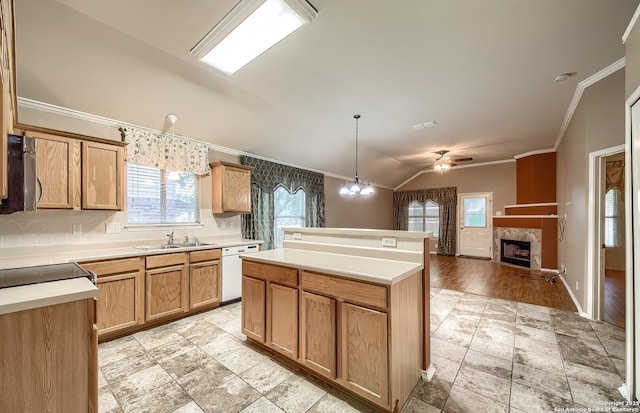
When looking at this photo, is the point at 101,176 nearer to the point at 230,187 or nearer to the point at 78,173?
the point at 78,173

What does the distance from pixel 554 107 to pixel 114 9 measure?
5.56 meters

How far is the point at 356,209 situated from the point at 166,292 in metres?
5.84

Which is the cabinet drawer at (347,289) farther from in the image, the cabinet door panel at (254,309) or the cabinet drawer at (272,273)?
the cabinet door panel at (254,309)

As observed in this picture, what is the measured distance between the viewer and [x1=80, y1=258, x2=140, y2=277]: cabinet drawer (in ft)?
8.38

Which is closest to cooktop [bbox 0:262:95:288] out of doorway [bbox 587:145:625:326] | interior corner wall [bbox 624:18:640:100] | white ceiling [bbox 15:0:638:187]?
white ceiling [bbox 15:0:638:187]

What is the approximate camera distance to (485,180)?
7.71 m

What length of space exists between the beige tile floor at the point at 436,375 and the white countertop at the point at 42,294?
103 cm

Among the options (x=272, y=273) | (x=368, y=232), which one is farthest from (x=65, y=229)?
(x=368, y=232)

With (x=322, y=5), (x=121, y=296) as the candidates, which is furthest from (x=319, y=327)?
(x=322, y=5)

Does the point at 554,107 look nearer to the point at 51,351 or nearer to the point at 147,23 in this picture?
the point at 147,23

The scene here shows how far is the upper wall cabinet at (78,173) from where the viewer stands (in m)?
2.51

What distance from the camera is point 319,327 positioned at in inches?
77.0

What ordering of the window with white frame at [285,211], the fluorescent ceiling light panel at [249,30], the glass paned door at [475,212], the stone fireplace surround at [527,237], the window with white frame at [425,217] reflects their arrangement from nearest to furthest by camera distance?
the fluorescent ceiling light panel at [249,30] → the window with white frame at [285,211] → the stone fireplace surround at [527,237] → the glass paned door at [475,212] → the window with white frame at [425,217]

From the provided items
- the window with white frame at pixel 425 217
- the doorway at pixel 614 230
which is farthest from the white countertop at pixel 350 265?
the window with white frame at pixel 425 217
